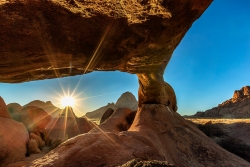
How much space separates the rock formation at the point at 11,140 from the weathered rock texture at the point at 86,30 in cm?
614

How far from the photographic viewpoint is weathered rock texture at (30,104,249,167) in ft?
12.1

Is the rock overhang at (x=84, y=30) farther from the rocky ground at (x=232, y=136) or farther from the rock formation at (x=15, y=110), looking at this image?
the rock formation at (x=15, y=110)

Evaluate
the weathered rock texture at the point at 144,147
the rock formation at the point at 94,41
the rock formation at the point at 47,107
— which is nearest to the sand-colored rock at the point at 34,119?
the rock formation at the point at 47,107

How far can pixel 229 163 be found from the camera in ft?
20.7

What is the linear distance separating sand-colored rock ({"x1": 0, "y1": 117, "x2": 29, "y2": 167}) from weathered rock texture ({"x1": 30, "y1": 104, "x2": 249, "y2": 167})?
236 inches

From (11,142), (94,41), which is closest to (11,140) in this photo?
(11,142)

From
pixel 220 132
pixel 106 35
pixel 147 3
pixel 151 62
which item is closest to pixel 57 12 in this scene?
pixel 106 35

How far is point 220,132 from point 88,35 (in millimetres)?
11071

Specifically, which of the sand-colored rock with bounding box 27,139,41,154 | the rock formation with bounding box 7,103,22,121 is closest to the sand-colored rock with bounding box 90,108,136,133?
the sand-colored rock with bounding box 27,139,41,154

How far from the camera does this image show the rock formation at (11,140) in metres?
9.94

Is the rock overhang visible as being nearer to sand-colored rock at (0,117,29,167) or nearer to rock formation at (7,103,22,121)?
sand-colored rock at (0,117,29,167)

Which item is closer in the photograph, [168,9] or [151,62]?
[168,9]

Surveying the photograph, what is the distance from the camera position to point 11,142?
35.0 feet

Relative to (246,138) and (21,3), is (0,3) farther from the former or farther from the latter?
(246,138)
